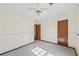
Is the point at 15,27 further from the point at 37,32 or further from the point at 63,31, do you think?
the point at 63,31

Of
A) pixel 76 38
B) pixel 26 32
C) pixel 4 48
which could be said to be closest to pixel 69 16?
pixel 76 38

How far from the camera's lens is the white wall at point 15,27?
4.99 feet

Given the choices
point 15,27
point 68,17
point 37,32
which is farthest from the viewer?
point 15,27

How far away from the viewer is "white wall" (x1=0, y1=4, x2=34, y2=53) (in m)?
1.52

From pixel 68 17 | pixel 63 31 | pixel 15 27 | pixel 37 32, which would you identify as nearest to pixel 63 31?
pixel 63 31

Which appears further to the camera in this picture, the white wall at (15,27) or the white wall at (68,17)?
the white wall at (15,27)

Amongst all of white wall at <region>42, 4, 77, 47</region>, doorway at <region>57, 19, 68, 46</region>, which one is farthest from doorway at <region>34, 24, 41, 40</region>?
doorway at <region>57, 19, 68, 46</region>

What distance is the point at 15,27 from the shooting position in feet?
6.64

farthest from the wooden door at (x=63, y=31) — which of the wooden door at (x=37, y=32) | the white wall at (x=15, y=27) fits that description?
the white wall at (x=15, y=27)

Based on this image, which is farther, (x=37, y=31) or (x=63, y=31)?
(x=37, y=31)

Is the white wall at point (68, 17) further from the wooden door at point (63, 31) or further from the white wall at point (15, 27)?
the white wall at point (15, 27)

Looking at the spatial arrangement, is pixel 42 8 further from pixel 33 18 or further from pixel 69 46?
pixel 69 46

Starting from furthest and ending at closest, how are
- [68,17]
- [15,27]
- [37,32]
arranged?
[15,27]
[37,32]
[68,17]

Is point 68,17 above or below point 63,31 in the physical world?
above
